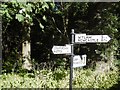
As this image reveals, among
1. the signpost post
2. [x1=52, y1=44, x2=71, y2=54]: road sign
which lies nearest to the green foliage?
the signpost post

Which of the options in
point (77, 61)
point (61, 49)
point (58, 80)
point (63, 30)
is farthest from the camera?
point (63, 30)

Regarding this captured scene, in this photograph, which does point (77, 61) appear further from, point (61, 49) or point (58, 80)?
point (58, 80)

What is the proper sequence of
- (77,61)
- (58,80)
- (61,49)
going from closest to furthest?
(61,49) → (77,61) → (58,80)

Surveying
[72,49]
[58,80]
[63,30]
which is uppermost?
[63,30]

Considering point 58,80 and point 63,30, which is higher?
point 63,30

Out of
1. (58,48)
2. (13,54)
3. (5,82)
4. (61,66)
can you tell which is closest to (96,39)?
(58,48)

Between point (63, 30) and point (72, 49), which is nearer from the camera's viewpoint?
point (72, 49)

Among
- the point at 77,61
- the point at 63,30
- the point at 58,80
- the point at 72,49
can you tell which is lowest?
the point at 58,80

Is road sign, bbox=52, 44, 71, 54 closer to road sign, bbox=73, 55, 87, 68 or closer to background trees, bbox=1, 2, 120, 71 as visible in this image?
road sign, bbox=73, 55, 87, 68

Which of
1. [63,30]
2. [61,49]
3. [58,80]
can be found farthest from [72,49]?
[63,30]

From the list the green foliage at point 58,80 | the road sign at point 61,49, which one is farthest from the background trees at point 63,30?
the road sign at point 61,49

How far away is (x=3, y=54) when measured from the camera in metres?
13.0

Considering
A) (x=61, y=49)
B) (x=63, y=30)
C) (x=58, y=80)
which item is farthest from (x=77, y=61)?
(x=63, y=30)

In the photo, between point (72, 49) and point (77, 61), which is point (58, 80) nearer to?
point (77, 61)
